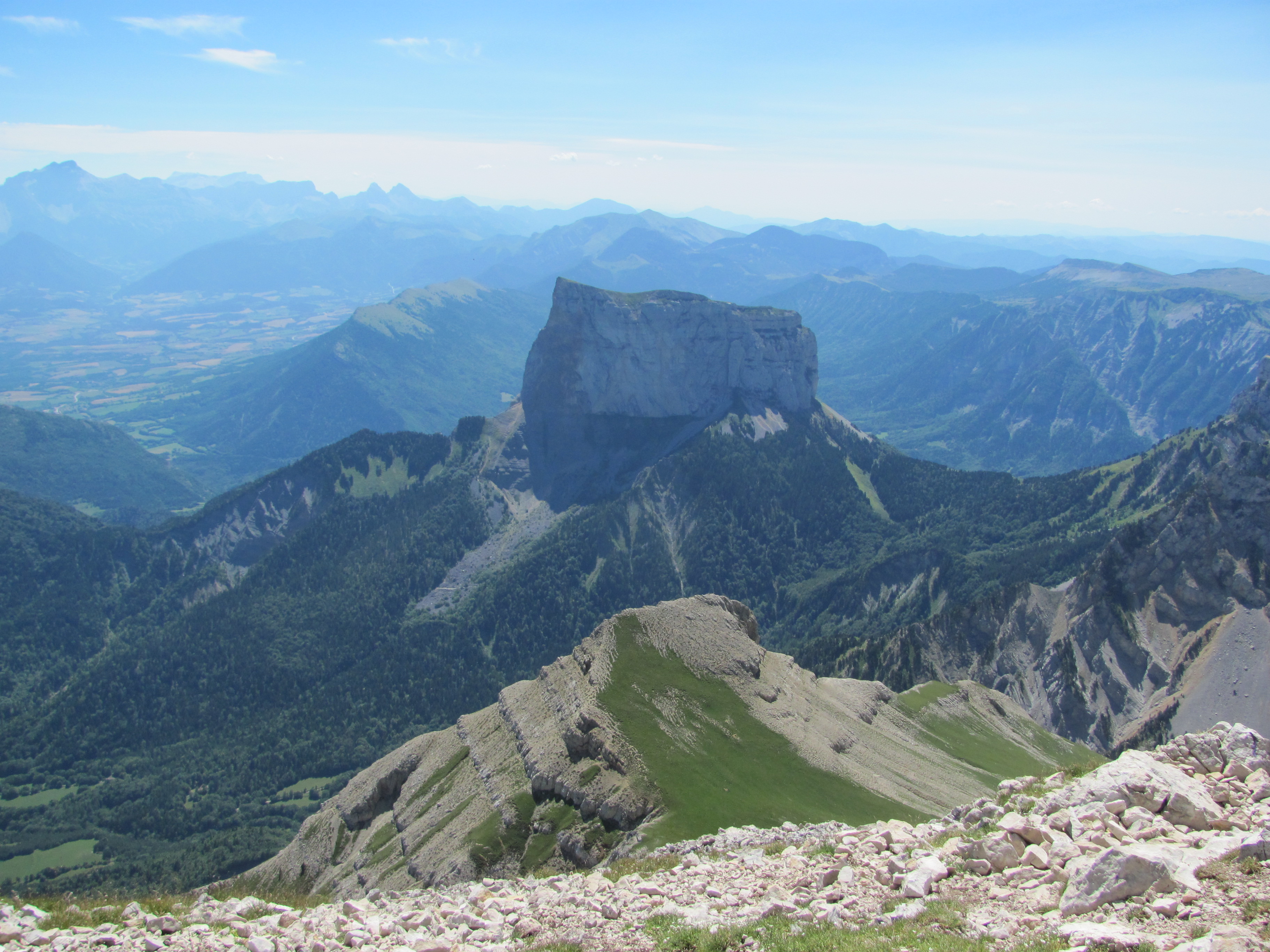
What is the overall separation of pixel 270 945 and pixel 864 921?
18.7 meters

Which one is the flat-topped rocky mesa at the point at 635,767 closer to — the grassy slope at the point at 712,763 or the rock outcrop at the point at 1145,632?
the grassy slope at the point at 712,763

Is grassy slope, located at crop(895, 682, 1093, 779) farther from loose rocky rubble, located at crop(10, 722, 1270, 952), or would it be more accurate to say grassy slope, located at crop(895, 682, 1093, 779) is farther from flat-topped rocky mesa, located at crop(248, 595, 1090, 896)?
loose rocky rubble, located at crop(10, 722, 1270, 952)

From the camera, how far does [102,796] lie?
526ft

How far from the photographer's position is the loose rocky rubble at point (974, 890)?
64.6ft

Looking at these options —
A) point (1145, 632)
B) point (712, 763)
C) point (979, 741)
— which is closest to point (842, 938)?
point (712, 763)

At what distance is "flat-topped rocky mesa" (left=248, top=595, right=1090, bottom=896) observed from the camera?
6331 centimetres

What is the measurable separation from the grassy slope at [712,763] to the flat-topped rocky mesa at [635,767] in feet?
0.56

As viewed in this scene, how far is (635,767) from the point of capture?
65688 mm

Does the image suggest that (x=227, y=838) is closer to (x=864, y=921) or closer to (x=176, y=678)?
(x=176, y=678)

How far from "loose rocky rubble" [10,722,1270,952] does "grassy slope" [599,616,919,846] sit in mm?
29409

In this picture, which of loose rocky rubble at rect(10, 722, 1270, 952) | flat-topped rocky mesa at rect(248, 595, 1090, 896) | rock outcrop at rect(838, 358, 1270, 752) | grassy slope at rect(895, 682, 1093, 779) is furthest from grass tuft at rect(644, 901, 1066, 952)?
rock outcrop at rect(838, 358, 1270, 752)

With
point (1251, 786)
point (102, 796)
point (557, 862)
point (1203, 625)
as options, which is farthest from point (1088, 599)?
point (102, 796)

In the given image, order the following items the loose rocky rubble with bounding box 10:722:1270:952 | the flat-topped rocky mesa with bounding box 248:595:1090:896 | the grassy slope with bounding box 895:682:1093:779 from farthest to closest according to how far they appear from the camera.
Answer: the grassy slope with bounding box 895:682:1093:779, the flat-topped rocky mesa with bounding box 248:595:1090:896, the loose rocky rubble with bounding box 10:722:1270:952

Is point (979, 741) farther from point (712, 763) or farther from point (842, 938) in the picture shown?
point (842, 938)
